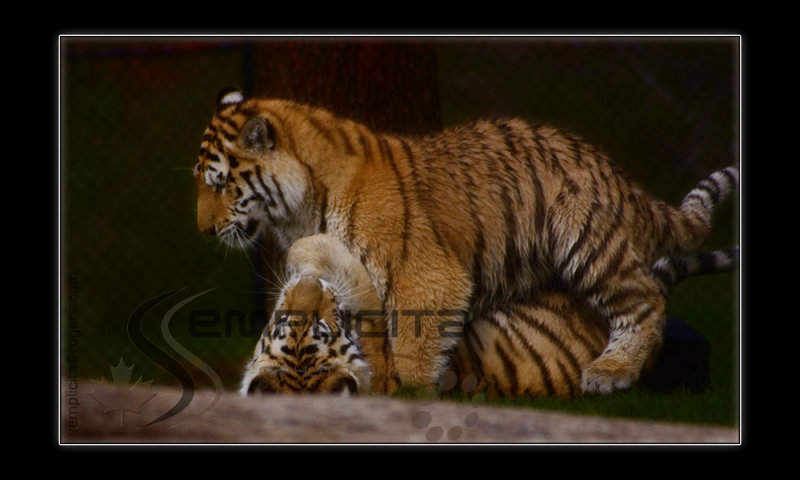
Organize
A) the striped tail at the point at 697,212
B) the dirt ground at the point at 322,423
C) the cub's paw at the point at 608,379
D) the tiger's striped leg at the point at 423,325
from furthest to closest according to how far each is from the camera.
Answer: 1. the striped tail at the point at 697,212
2. the cub's paw at the point at 608,379
3. the tiger's striped leg at the point at 423,325
4. the dirt ground at the point at 322,423

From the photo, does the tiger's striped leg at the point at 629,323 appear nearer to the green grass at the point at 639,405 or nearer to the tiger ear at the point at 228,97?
the green grass at the point at 639,405

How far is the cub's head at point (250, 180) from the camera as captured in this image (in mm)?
4730

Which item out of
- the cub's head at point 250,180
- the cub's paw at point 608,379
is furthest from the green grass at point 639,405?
the cub's head at point 250,180

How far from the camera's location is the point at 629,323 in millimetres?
4848

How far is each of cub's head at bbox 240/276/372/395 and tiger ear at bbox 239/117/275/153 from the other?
56 cm

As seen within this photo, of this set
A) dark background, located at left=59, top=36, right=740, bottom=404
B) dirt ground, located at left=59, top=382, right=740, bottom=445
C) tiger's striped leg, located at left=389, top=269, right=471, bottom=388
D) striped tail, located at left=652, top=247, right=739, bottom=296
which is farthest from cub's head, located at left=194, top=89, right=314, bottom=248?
striped tail, located at left=652, top=247, right=739, bottom=296

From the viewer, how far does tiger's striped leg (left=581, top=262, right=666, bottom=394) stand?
482 centimetres

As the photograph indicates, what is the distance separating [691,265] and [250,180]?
1912mm

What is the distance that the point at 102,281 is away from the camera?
4996 mm

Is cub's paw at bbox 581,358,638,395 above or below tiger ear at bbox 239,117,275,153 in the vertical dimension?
below

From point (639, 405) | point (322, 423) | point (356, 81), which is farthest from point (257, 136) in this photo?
point (639, 405)

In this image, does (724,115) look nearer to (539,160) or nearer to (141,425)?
(539,160)

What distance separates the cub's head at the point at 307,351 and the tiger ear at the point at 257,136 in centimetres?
56

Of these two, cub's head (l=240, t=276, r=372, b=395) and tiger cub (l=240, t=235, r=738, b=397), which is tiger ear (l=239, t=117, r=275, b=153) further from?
cub's head (l=240, t=276, r=372, b=395)
